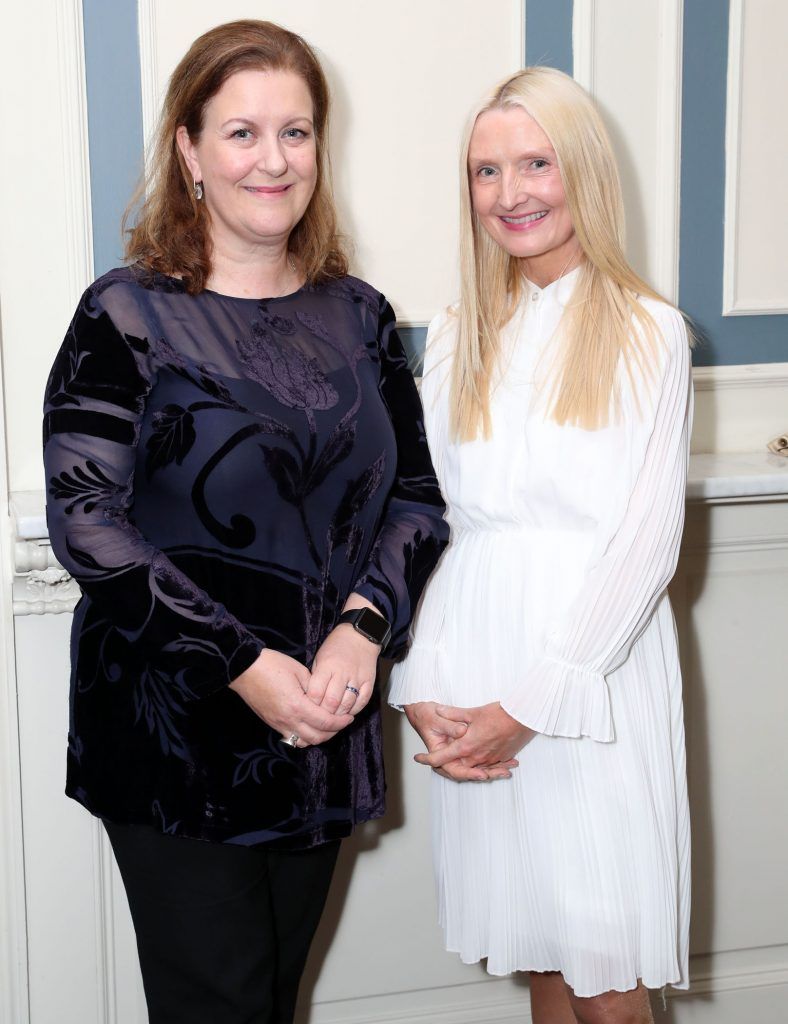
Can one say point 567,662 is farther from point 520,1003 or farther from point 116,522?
point 520,1003

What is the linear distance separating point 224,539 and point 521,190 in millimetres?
648

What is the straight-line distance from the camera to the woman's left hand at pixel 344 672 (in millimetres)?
1627

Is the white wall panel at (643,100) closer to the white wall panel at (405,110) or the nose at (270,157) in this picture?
the white wall panel at (405,110)

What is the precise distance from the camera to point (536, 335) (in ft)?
6.07

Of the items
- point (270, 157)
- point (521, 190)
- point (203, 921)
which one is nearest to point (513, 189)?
point (521, 190)

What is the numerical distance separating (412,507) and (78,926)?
42.1 inches

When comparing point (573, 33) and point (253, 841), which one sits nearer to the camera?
point (253, 841)

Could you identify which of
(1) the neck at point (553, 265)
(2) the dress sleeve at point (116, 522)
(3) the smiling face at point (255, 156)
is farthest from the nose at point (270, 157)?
(1) the neck at point (553, 265)

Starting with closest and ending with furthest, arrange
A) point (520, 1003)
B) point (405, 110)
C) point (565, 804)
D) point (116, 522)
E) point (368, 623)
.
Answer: point (116, 522) → point (368, 623) → point (565, 804) → point (405, 110) → point (520, 1003)

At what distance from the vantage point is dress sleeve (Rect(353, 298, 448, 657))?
1744 mm

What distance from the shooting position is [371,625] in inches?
67.0

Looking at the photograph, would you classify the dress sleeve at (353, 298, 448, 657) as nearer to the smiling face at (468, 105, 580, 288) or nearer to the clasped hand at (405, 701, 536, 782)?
the clasped hand at (405, 701, 536, 782)

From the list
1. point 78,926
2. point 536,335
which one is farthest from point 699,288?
point 78,926

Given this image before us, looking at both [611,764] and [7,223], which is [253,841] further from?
[7,223]
